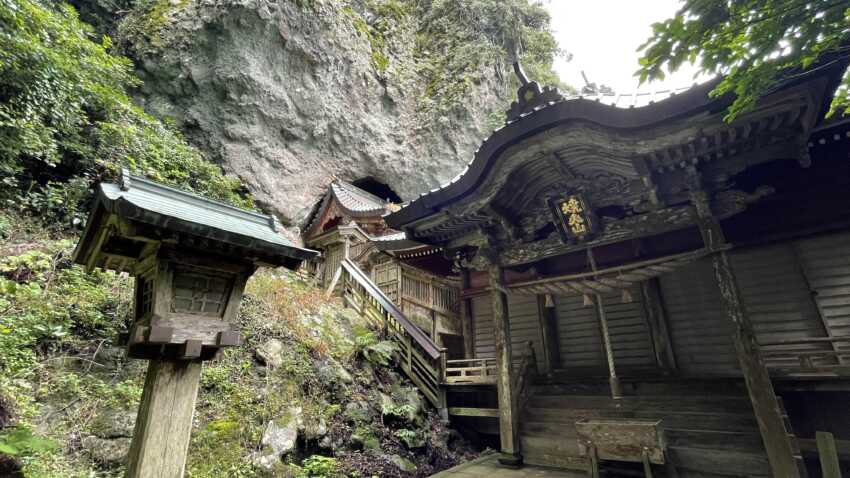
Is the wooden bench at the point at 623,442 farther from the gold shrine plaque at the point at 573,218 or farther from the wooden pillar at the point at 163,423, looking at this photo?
the wooden pillar at the point at 163,423

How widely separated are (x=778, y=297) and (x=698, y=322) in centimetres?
130

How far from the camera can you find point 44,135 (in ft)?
23.5

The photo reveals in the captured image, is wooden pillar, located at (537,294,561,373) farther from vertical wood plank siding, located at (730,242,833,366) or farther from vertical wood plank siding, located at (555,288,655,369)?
vertical wood plank siding, located at (730,242,833,366)

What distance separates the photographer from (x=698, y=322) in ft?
23.6

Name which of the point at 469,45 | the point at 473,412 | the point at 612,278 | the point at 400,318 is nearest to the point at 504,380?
the point at 473,412

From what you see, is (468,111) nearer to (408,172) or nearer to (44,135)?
(408,172)

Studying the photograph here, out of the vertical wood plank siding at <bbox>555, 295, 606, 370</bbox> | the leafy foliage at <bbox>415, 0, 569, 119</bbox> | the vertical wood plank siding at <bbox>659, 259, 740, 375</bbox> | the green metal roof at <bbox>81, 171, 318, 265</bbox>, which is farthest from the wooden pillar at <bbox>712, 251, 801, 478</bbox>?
the leafy foliage at <bbox>415, 0, 569, 119</bbox>

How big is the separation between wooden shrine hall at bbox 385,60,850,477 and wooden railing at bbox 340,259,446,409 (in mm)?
520

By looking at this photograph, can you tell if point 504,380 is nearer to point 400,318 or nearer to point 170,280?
point 400,318

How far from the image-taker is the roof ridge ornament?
6.07 m

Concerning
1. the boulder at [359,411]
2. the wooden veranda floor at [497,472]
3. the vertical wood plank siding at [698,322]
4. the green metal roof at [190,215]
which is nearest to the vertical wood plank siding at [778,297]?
the vertical wood plank siding at [698,322]

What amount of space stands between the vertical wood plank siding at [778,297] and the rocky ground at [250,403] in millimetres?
6094

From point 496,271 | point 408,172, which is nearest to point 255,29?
point 408,172

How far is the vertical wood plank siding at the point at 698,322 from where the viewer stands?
22.5 feet
